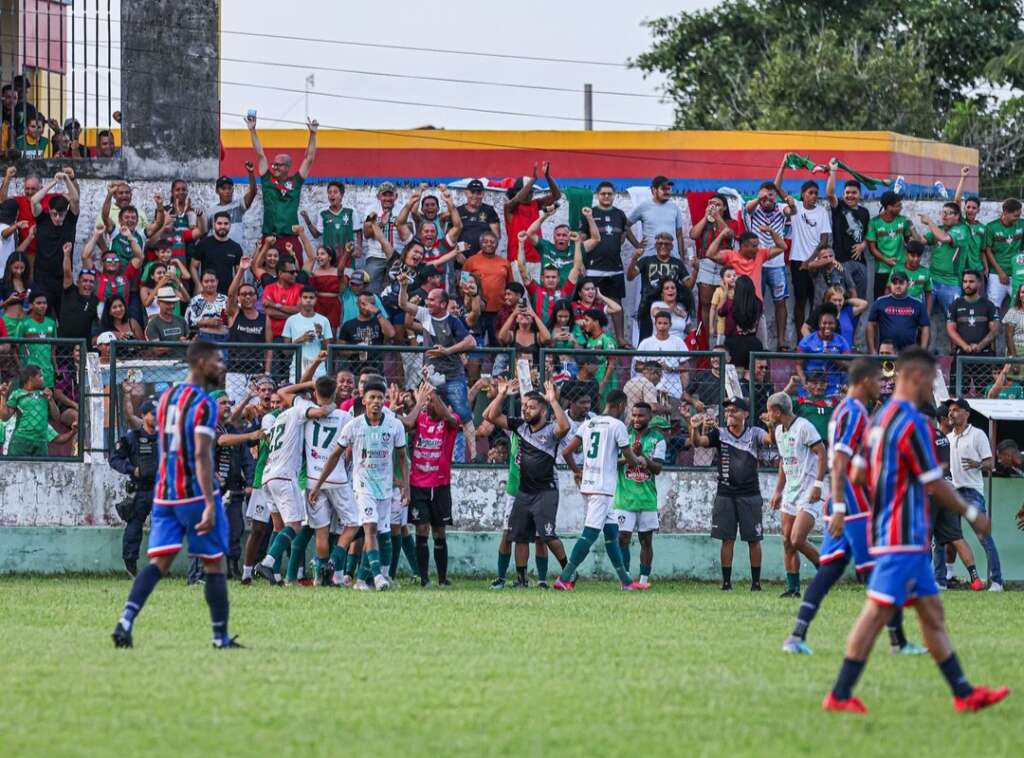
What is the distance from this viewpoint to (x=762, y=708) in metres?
10.5

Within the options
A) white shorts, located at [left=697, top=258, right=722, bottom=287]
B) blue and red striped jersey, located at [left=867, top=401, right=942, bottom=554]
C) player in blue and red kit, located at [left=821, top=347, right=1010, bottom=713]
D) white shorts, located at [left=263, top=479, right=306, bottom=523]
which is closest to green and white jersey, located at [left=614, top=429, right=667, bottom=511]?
white shorts, located at [left=263, top=479, right=306, bottom=523]

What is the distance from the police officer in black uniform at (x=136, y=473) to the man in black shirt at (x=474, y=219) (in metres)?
5.70

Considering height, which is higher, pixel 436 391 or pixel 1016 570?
pixel 436 391

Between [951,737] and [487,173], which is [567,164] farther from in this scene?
[951,737]

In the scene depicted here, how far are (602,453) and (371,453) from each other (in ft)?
8.23

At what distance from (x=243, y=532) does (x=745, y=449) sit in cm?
583

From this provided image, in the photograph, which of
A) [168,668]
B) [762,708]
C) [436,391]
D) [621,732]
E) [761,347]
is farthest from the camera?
[761,347]

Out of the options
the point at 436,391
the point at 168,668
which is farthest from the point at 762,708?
the point at 436,391

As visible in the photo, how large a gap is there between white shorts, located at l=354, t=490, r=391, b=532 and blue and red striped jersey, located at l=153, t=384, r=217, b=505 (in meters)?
6.06

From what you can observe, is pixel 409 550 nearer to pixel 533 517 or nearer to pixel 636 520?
pixel 533 517

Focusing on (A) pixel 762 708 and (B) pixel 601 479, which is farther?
(B) pixel 601 479

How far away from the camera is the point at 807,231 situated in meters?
24.8

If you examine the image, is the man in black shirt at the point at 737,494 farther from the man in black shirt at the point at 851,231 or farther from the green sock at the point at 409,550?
the man in black shirt at the point at 851,231

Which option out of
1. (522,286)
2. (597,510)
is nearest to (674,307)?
(522,286)
